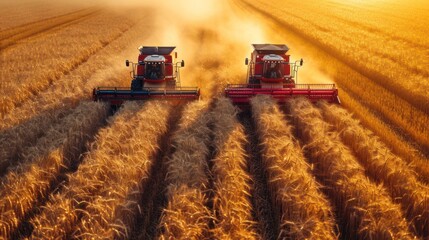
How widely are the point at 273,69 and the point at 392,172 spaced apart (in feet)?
24.2

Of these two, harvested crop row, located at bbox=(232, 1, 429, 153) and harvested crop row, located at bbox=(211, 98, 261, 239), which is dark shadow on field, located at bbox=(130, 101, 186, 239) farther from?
harvested crop row, located at bbox=(232, 1, 429, 153)

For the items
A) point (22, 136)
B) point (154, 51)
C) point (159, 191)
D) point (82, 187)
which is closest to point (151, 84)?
point (154, 51)

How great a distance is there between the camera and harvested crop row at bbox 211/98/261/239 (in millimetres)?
5676

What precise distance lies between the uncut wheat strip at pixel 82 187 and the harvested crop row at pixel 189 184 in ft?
4.30

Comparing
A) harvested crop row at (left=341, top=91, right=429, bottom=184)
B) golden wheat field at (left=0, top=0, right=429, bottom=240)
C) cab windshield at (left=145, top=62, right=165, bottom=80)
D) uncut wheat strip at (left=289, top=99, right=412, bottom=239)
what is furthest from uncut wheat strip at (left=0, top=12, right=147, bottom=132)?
harvested crop row at (left=341, top=91, right=429, bottom=184)

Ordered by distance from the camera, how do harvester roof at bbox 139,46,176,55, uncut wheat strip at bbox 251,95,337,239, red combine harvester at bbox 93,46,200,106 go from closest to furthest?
uncut wheat strip at bbox 251,95,337,239 → red combine harvester at bbox 93,46,200,106 → harvester roof at bbox 139,46,176,55

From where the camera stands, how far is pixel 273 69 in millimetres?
13844

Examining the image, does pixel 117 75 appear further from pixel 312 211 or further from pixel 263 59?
pixel 312 211

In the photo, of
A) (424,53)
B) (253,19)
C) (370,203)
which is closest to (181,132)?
(370,203)

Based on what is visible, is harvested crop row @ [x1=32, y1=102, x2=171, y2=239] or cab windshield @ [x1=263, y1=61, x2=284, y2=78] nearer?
harvested crop row @ [x1=32, y1=102, x2=171, y2=239]

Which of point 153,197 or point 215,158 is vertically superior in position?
point 215,158

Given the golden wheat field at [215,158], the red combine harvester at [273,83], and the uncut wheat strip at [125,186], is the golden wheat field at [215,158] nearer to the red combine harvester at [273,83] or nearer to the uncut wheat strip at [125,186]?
the uncut wheat strip at [125,186]

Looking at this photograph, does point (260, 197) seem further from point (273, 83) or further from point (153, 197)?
point (273, 83)

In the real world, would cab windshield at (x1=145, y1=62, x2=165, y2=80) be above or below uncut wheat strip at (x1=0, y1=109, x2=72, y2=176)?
above
